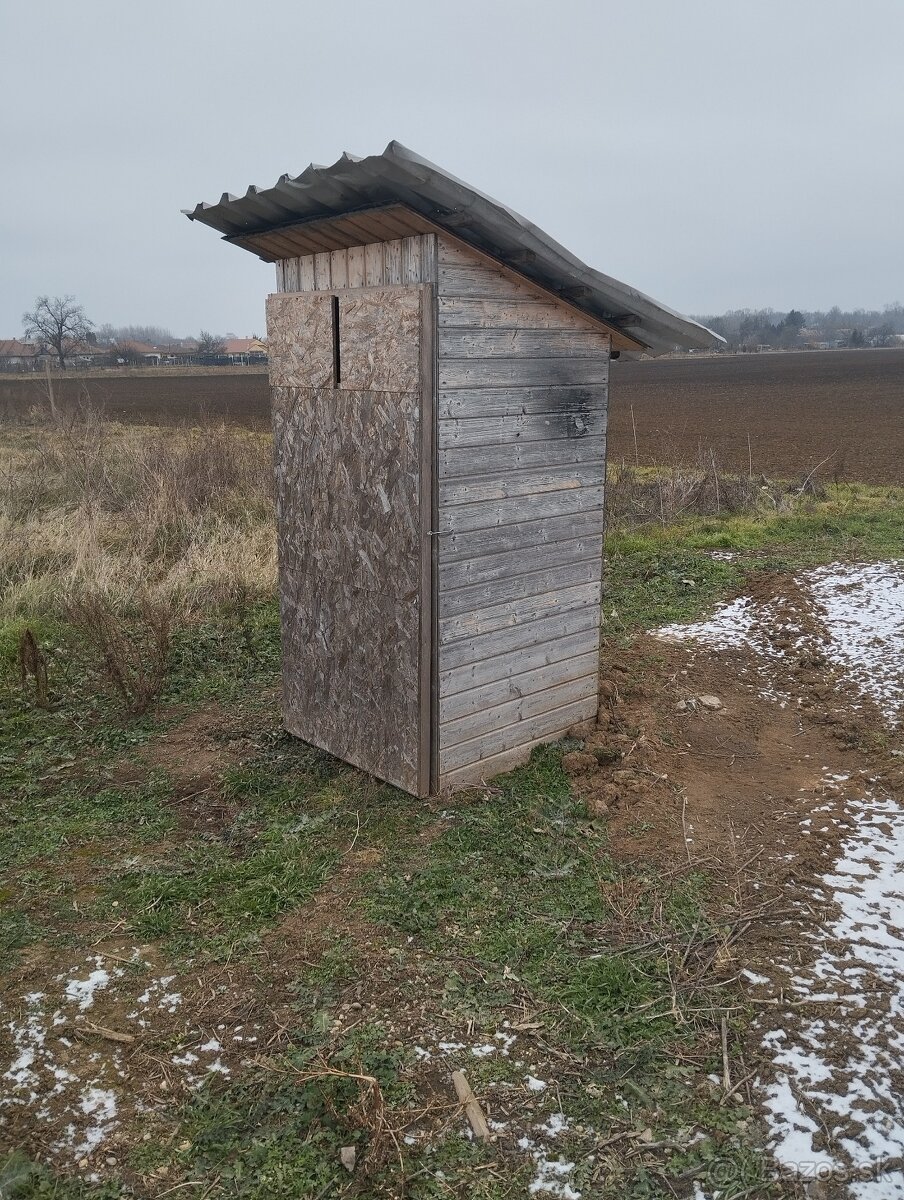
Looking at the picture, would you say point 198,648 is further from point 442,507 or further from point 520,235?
point 520,235

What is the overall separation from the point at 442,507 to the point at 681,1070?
108 inches

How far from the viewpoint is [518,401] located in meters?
4.94

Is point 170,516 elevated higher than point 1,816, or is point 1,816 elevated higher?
point 170,516

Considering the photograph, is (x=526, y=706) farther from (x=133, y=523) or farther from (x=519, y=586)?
(x=133, y=523)

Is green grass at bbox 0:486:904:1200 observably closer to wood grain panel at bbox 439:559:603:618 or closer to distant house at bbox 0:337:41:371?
wood grain panel at bbox 439:559:603:618

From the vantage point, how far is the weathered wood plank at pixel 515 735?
5051 mm

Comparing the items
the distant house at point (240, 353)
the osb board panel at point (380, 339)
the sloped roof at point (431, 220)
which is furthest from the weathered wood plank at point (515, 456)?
the distant house at point (240, 353)

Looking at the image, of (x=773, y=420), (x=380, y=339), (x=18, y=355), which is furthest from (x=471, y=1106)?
(x=18, y=355)

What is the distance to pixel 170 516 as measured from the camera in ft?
36.4

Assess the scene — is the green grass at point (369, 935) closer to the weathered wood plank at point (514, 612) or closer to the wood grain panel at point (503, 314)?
the weathered wood plank at point (514, 612)

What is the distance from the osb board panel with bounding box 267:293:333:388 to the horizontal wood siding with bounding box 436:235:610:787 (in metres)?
0.84

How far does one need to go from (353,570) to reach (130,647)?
2.67 metres

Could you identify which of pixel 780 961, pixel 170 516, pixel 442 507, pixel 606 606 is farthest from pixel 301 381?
pixel 170 516

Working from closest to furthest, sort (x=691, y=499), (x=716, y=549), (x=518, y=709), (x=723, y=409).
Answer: (x=518, y=709) < (x=716, y=549) < (x=691, y=499) < (x=723, y=409)
